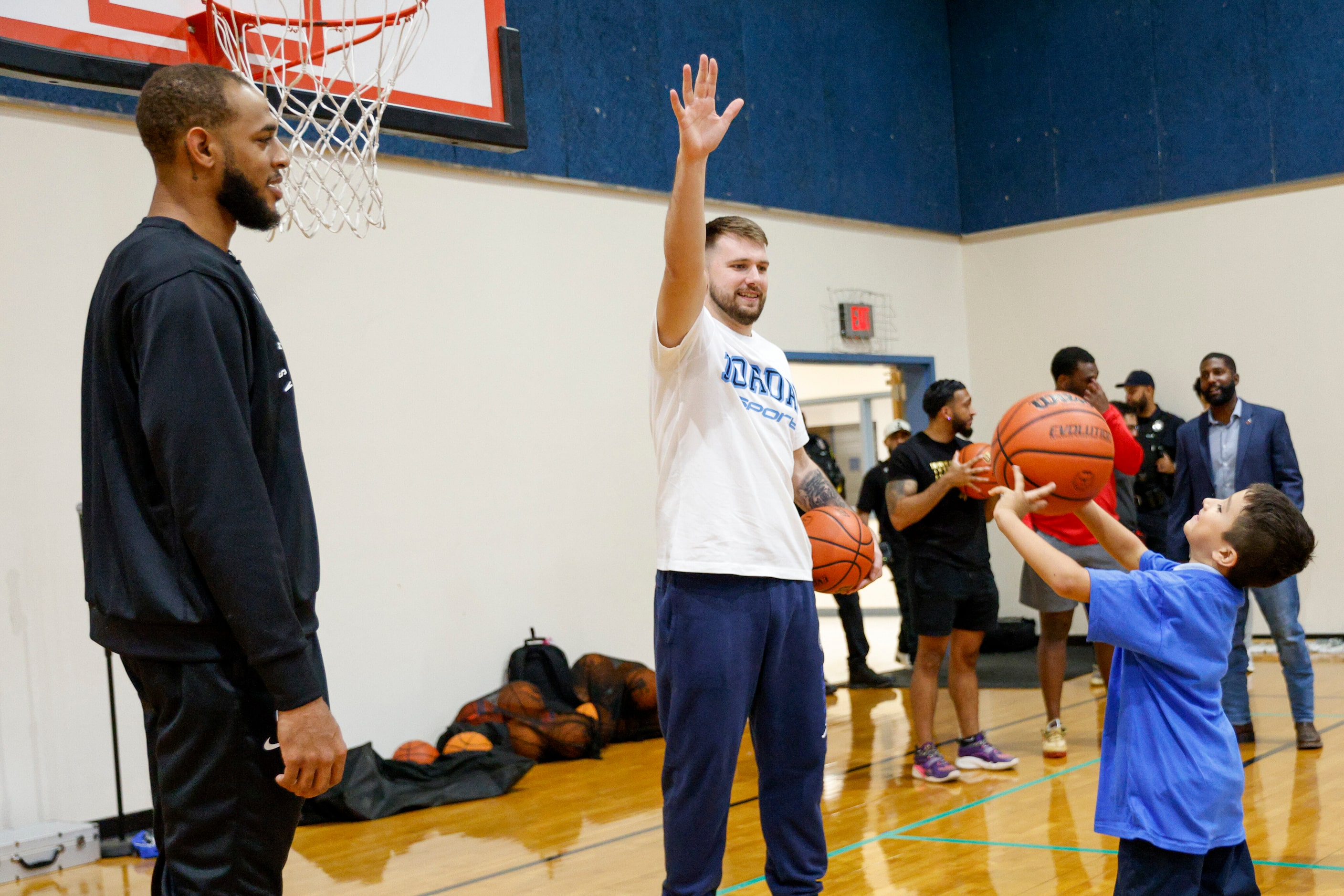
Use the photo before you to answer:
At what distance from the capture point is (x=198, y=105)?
1.99m

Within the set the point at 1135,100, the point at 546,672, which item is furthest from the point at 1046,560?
the point at 1135,100

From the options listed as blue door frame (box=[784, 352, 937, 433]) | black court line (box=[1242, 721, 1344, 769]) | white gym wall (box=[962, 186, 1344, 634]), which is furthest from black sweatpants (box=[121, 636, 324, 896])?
white gym wall (box=[962, 186, 1344, 634])

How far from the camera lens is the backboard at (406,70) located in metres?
3.95

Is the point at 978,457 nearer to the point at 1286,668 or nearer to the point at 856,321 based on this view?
the point at 1286,668

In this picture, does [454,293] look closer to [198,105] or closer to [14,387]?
[14,387]

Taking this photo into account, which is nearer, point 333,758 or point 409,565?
point 333,758

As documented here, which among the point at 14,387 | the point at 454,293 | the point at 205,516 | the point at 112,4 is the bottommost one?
the point at 205,516

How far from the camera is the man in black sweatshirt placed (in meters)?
1.80

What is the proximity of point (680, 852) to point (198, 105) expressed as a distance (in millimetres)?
1909

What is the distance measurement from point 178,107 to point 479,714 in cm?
550

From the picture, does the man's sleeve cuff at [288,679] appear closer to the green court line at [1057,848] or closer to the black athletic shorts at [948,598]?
the green court line at [1057,848]

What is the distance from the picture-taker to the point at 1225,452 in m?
6.21

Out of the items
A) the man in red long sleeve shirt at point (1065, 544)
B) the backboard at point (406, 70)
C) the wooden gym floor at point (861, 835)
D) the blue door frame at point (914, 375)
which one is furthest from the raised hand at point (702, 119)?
the blue door frame at point (914, 375)

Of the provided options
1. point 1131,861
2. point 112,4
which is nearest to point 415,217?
point 112,4
